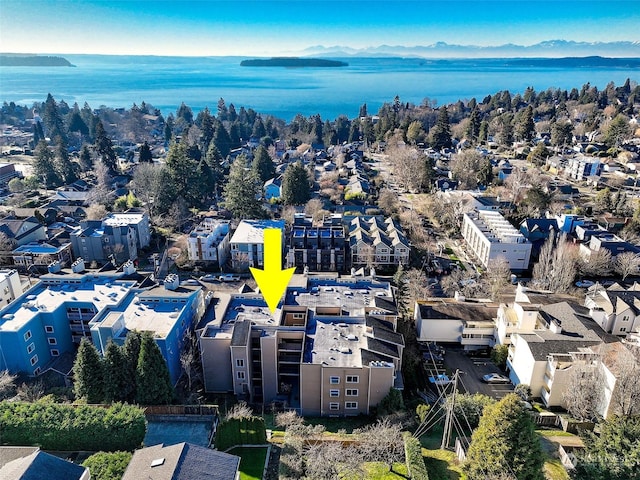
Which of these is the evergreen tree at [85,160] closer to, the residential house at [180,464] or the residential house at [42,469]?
the residential house at [42,469]

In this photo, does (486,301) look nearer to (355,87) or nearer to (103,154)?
(103,154)

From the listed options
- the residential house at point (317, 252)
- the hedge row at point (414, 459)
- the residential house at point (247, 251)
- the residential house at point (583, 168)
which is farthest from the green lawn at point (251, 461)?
the residential house at point (583, 168)

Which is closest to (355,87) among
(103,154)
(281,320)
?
(103,154)

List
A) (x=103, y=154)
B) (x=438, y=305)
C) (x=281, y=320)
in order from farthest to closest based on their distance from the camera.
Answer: (x=103, y=154) < (x=438, y=305) < (x=281, y=320)

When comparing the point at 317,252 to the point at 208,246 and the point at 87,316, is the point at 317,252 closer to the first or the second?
the point at 208,246

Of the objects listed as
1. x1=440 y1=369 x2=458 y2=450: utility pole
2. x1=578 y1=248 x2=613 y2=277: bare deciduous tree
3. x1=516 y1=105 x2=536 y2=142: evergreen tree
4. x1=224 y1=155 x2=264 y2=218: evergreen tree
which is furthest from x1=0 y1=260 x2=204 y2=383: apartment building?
x1=516 y1=105 x2=536 y2=142: evergreen tree

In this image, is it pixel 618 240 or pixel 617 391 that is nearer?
pixel 617 391
